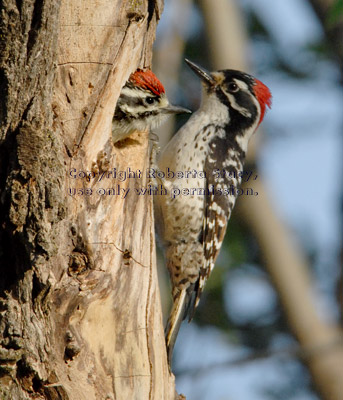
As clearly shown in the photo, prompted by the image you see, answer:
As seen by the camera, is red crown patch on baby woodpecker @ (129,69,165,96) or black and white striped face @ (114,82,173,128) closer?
red crown patch on baby woodpecker @ (129,69,165,96)

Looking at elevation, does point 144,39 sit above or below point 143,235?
above

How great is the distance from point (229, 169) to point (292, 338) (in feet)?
8.43

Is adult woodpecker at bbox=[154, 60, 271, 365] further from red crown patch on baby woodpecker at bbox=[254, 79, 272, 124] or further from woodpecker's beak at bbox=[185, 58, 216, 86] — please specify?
red crown patch on baby woodpecker at bbox=[254, 79, 272, 124]

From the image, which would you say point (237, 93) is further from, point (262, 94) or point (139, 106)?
point (139, 106)

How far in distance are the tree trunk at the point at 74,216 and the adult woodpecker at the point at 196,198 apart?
1189 mm

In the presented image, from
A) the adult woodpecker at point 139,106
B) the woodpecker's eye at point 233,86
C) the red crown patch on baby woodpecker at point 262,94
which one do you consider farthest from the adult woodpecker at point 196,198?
the adult woodpecker at point 139,106

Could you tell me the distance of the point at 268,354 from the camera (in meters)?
6.07

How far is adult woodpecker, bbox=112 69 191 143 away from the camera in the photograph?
438 cm

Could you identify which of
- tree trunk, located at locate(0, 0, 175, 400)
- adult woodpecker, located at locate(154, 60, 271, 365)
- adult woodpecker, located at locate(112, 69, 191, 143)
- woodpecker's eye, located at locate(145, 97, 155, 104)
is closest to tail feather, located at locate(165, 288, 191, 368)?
adult woodpecker, located at locate(154, 60, 271, 365)

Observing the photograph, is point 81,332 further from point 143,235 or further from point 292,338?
point 292,338

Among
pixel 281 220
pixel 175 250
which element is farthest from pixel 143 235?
pixel 281 220

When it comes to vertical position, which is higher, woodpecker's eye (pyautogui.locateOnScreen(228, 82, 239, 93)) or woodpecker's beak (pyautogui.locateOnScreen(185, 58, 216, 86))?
woodpecker's beak (pyautogui.locateOnScreen(185, 58, 216, 86))

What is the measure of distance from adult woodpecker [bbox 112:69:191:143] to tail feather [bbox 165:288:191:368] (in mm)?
1562

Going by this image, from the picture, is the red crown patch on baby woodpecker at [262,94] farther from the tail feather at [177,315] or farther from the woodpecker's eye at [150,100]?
the tail feather at [177,315]
